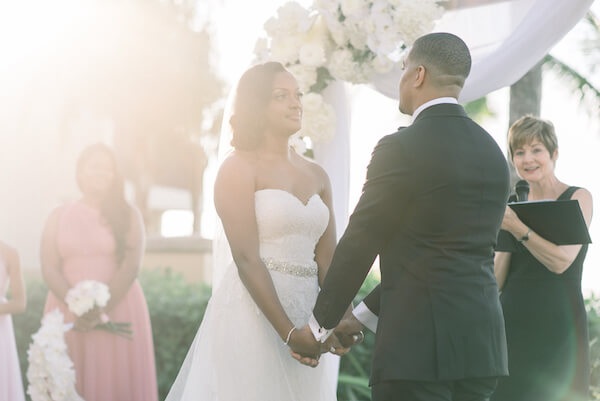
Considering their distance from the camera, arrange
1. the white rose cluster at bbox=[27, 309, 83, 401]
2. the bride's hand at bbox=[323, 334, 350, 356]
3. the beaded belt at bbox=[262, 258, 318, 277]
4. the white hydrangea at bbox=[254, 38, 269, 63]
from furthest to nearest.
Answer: the white rose cluster at bbox=[27, 309, 83, 401] → the white hydrangea at bbox=[254, 38, 269, 63] → the beaded belt at bbox=[262, 258, 318, 277] → the bride's hand at bbox=[323, 334, 350, 356]

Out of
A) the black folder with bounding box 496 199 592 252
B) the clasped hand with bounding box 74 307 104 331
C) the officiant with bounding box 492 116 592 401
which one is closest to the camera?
the black folder with bounding box 496 199 592 252

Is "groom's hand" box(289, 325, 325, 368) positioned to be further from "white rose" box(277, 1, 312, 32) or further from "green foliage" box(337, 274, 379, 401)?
"green foliage" box(337, 274, 379, 401)

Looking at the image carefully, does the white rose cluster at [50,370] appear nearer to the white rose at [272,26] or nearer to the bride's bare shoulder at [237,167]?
the bride's bare shoulder at [237,167]

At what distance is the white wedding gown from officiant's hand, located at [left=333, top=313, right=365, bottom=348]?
355mm

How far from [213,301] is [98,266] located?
2.42 metres

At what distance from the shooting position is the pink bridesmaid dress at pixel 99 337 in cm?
586

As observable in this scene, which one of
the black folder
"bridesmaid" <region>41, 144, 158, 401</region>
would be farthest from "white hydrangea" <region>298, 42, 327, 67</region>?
"bridesmaid" <region>41, 144, 158, 401</region>

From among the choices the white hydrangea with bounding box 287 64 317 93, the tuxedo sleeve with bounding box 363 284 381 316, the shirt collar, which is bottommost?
the tuxedo sleeve with bounding box 363 284 381 316

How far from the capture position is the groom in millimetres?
2836

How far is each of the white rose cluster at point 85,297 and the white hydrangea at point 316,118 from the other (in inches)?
87.7

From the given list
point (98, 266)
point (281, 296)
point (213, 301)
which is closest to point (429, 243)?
point (281, 296)

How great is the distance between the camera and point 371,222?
2980 mm

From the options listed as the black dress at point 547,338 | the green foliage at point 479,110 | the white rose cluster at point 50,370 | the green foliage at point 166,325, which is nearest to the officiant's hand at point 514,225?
the black dress at point 547,338

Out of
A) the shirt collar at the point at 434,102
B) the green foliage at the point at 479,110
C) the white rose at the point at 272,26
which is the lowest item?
the shirt collar at the point at 434,102
